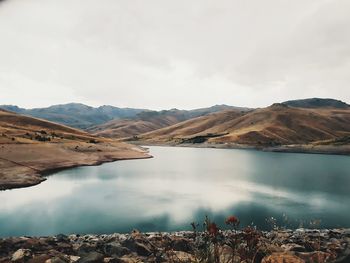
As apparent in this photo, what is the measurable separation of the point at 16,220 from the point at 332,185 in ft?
171

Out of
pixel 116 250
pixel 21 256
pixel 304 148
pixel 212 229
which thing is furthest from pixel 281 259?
pixel 304 148

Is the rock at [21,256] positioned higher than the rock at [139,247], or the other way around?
the rock at [21,256]

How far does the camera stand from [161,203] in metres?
40.8

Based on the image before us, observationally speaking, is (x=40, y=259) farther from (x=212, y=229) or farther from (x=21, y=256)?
(x=212, y=229)

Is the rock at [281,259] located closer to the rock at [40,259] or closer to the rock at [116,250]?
the rock at [116,250]

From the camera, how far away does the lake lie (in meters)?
31.6

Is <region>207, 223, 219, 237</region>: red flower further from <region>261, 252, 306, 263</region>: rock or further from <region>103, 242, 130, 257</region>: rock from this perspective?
<region>103, 242, 130, 257</region>: rock

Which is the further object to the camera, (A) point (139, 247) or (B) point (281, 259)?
(A) point (139, 247)

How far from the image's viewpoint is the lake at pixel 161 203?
31625 millimetres

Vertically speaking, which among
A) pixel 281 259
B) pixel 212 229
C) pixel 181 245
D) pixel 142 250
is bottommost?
pixel 181 245

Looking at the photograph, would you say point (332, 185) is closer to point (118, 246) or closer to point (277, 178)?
point (277, 178)

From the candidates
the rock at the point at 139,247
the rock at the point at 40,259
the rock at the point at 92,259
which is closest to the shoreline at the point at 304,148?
the rock at the point at 139,247

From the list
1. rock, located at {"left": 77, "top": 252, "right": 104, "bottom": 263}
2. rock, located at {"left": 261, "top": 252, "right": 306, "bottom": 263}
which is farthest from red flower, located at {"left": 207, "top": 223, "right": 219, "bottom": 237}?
rock, located at {"left": 77, "top": 252, "right": 104, "bottom": 263}

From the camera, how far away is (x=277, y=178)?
67.1 metres
